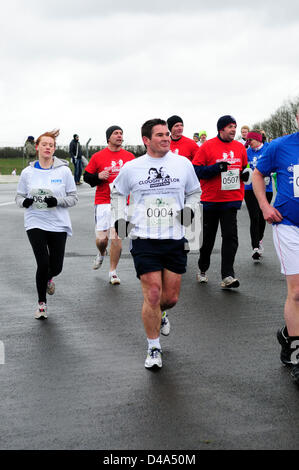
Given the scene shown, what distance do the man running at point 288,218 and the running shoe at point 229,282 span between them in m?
3.26

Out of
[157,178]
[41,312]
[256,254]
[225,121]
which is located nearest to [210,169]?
[225,121]

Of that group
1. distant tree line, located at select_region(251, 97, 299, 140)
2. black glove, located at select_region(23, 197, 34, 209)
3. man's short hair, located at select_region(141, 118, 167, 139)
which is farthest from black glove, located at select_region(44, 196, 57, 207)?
distant tree line, located at select_region(251, 97, 299, 140)

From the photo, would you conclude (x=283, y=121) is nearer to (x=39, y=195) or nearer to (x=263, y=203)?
(x=39, y=195)

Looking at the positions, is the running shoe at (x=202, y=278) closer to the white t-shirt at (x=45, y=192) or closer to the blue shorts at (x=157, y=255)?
the white t-shirt at (x=45, y=192)

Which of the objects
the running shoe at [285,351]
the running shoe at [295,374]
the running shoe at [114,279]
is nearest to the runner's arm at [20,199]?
the running shoe at [114,279]

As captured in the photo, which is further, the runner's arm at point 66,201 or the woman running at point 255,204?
the woman running at point 255,204

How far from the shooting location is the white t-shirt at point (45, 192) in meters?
7.48

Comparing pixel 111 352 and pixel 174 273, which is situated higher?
pixel 174 273

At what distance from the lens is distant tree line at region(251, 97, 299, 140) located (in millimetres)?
83250

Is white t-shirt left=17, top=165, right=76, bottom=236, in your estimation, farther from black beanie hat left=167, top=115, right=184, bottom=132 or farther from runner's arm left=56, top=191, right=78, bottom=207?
black beanie hat left=167, top=115, right=184, bottom=132

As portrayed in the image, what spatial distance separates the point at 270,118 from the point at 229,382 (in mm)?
95801

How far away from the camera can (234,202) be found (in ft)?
30.2

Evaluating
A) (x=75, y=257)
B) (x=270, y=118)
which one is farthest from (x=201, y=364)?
(x=270, y=118)
